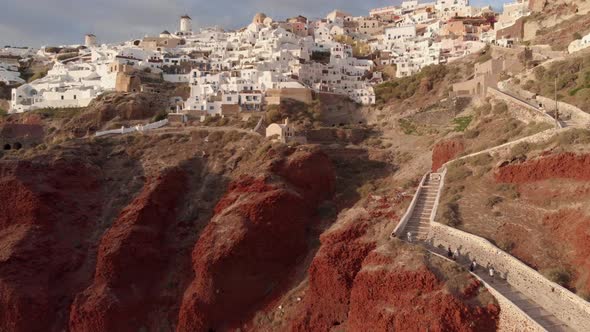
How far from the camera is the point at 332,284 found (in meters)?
25.7

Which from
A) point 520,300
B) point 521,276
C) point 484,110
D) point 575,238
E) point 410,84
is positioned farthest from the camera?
point 410,84

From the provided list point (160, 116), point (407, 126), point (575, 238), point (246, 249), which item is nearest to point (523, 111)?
point (407, 126)

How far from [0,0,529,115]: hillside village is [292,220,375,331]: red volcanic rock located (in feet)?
76.9

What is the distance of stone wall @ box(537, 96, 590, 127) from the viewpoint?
28500 mm

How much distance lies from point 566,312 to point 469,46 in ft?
151

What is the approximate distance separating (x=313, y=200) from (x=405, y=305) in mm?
12828

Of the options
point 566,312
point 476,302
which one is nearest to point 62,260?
point 476,302

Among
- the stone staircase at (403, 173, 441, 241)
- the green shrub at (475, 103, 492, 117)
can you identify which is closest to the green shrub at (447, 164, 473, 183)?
the stone staircase at (403, 173, 441, 241)

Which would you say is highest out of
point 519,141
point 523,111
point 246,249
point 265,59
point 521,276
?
point 265,59

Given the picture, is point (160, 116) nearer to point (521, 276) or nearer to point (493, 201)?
point (493, 201)

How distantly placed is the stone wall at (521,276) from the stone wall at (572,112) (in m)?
8.29

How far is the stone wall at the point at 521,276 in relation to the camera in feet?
57.9

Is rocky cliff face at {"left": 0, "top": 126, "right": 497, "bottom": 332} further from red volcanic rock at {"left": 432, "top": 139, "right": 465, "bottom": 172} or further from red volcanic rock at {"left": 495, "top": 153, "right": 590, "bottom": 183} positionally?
red volcanic rock at {"left": 495, "top": 153, "right": 590, "bottom": 183}

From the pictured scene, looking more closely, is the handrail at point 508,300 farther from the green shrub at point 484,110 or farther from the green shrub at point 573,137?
the green shrub at point 484,110
